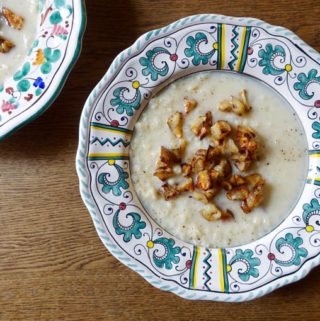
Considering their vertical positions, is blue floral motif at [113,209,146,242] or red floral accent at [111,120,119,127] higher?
red floral accent at [111,120,119,127]

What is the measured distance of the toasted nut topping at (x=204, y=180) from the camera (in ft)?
4.00

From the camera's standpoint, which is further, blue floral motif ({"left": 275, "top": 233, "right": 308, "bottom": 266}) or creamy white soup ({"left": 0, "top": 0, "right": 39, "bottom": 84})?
creamy white soup ({"left": 0, "top": 0, "right": 39, "bottom": 84})

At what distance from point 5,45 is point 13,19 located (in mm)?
72

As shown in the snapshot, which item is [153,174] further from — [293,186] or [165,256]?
[293,186]

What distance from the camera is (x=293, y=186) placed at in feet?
4.10

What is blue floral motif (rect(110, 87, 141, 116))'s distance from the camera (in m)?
1.24

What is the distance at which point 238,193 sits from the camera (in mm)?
1237

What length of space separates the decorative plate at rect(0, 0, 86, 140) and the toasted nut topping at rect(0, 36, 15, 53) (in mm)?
59

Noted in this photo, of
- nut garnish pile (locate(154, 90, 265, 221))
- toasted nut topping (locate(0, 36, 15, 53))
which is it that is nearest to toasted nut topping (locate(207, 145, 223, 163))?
nut garnish pile (locate(154, 90, 265, 221))

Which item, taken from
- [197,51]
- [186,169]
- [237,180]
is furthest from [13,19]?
[237,180]

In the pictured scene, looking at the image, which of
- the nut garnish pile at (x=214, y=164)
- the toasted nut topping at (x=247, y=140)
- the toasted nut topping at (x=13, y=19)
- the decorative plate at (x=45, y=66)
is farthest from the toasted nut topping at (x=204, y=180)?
the toasted nut topping at (x=13, y=19)

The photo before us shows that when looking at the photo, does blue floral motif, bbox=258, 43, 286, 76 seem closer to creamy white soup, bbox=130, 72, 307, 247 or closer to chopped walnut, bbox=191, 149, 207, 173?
creamy white soup, bbox=130, 72, 307, 247

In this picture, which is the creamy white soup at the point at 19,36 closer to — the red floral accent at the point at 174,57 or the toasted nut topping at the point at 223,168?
the red floral accent at the point at 174,57

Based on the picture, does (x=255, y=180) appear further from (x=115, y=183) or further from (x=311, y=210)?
(x=115, y=183)
